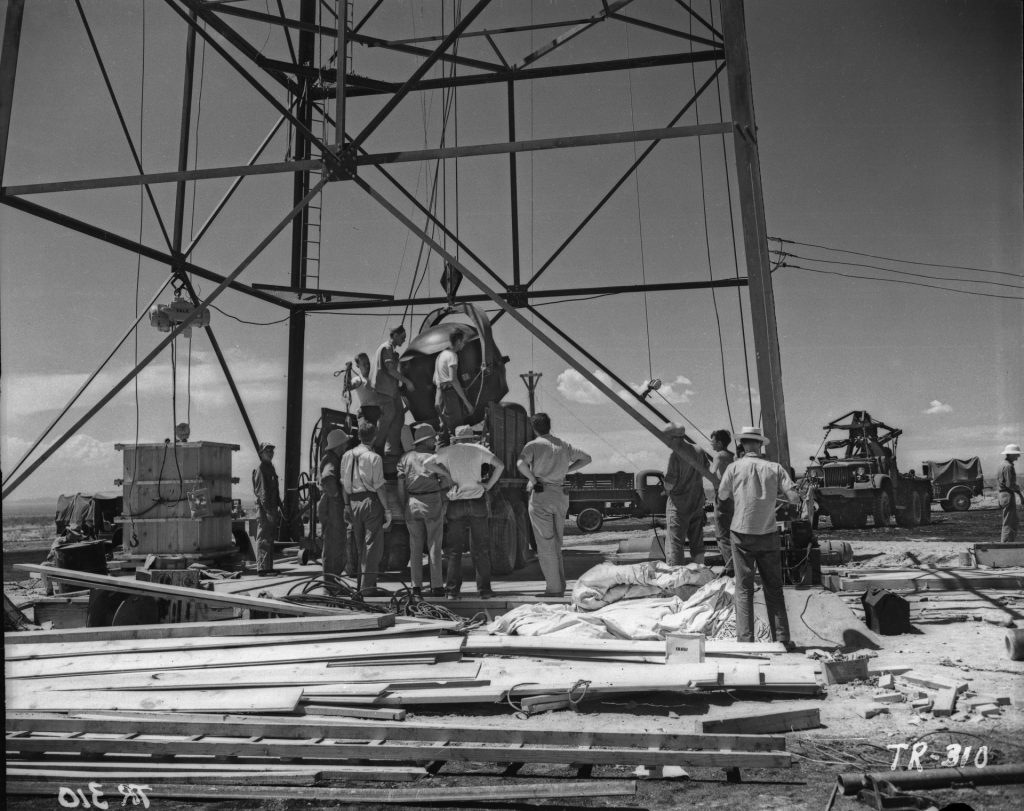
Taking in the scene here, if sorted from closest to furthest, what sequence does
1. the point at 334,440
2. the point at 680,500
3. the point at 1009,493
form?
the point at 334,440, the point at 680,500, the point at 1009,493

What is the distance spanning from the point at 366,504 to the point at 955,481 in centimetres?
2813

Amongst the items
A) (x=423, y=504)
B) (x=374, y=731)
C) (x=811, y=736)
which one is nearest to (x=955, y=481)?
(x=423, y=504)

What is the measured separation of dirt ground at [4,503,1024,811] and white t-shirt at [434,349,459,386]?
726cm

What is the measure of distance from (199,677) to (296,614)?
1.81 meters

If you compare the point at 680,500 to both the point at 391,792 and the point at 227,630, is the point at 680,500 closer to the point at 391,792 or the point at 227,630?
the point at 227,630

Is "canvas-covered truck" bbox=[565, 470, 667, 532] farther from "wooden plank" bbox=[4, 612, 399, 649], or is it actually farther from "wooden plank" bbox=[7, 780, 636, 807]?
"wooden plank" bbox=[7, 780, 636, 807]

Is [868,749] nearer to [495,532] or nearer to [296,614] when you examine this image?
[296,614]

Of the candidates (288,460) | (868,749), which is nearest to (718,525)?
(868,749)

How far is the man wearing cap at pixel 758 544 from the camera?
23.3ft

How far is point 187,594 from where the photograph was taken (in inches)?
324

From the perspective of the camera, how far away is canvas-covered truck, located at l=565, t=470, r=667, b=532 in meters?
27.0

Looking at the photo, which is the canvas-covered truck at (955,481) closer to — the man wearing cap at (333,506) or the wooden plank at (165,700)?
the man wearing cap at (333,506)

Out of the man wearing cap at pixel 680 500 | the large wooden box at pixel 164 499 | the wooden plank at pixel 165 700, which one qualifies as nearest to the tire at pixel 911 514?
the man wearing cap at pixel 680 500

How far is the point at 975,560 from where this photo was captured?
458 inches
